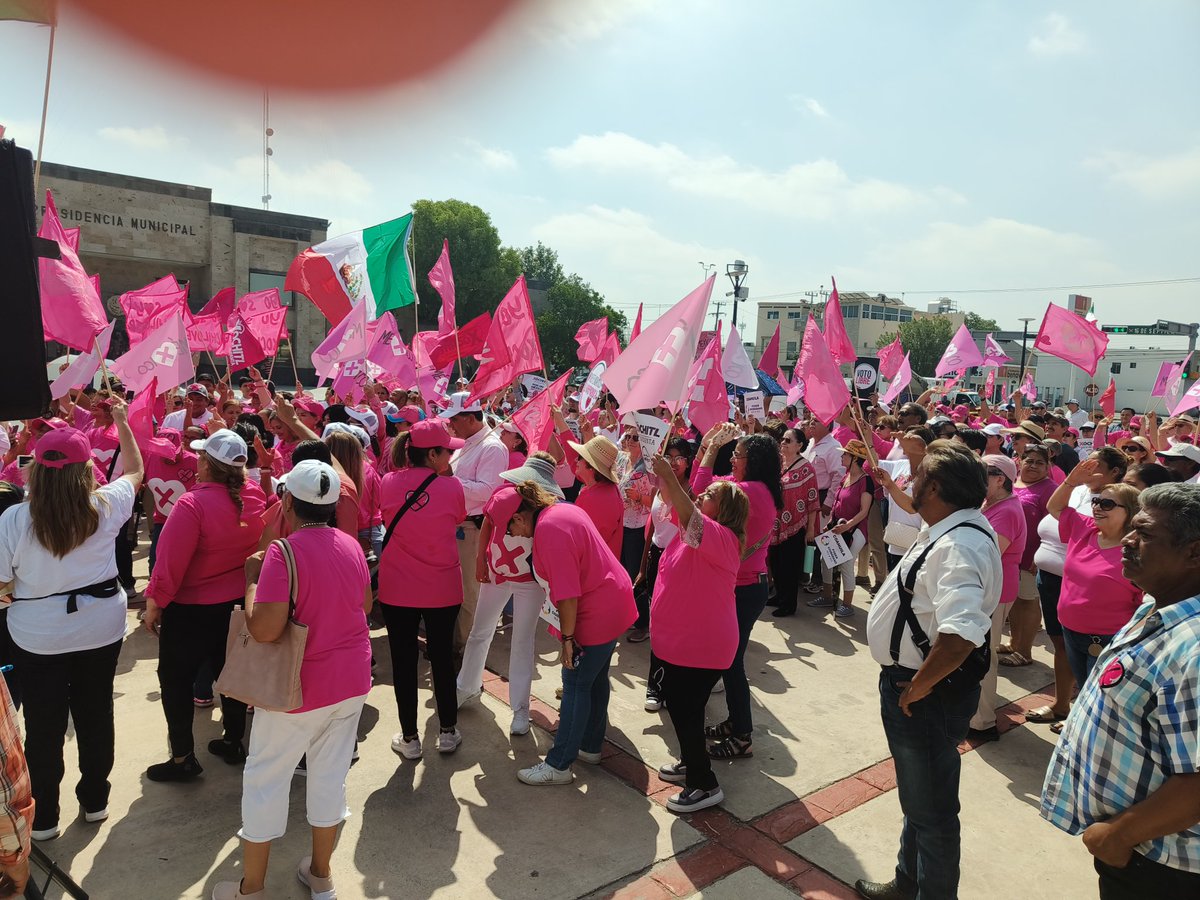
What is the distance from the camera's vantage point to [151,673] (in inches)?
231

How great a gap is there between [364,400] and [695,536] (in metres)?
10.6

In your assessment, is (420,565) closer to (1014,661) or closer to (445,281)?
(1014,661)

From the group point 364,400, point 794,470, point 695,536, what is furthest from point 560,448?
point 364,400

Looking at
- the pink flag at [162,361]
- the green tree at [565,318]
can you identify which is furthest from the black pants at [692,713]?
the green tree at [565,318]

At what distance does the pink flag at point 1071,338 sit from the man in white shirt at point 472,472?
28.6 feet

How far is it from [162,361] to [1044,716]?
8.81 metres

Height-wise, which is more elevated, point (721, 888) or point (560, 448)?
point (560, 448)

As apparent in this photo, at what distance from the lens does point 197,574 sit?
14.1 ft

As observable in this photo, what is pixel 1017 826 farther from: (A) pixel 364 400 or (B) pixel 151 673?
(A) pixel 364 400

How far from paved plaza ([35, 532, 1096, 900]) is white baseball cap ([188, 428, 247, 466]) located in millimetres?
1863

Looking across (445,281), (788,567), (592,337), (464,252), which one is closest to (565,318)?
(464,252)

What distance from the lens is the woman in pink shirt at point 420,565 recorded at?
15.5 ft

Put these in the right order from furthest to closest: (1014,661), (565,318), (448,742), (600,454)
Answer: (565,318) → (1014,661) → (600,454) → (448,742)

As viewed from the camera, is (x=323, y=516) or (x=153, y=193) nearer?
(x=323, y=516)
